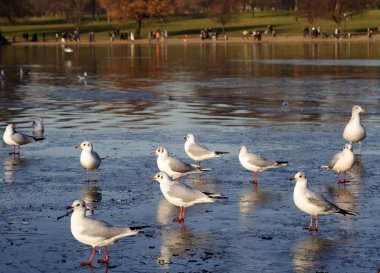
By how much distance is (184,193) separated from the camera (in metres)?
11.9

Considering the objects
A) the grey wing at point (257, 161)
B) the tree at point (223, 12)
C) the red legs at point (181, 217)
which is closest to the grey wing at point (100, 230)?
the red legs at point (181, 217)

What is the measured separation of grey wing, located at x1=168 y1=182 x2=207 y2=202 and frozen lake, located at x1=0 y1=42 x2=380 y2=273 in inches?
16.5

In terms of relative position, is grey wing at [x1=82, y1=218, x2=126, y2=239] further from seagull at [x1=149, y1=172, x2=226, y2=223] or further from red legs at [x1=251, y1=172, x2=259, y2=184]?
red legs at [x1=251, y1=172, x2=259, y2=184]

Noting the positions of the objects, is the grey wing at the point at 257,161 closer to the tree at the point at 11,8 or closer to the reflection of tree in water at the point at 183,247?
the reflection of tree in water at the point at 183,247

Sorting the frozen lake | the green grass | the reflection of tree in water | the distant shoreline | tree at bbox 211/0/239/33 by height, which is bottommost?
the reflection of tree in water

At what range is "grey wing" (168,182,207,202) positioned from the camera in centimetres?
1188

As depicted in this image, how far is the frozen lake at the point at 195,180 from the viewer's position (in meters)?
10.5

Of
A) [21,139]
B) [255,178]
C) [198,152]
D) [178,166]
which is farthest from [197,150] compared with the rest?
[21,139]

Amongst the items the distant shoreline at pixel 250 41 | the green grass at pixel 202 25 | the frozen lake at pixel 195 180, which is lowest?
the frozen lake at pixel 195 180

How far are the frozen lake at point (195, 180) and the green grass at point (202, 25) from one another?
8452 centimetres

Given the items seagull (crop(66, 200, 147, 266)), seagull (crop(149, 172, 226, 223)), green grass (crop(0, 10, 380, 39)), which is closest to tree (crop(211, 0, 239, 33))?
green grass (crop(0, 10, 380, 39))

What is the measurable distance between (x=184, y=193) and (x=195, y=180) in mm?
3528

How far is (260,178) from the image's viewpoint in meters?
15.5

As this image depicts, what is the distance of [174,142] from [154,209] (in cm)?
664
